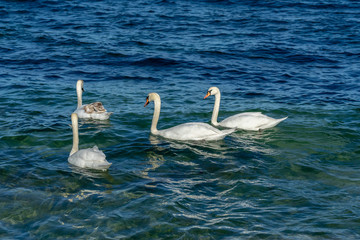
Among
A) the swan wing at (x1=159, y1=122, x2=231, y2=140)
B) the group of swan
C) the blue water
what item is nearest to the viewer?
the blue water

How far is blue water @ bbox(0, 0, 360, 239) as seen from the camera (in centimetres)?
892

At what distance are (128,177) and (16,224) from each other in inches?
109

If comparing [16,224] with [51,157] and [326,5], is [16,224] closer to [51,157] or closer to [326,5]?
[51,157]

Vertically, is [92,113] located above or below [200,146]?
above

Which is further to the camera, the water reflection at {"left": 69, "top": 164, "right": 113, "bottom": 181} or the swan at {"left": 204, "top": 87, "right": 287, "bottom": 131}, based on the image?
the swan at {"left": 204, "top": 87, "right": 287, "bottom": 131}

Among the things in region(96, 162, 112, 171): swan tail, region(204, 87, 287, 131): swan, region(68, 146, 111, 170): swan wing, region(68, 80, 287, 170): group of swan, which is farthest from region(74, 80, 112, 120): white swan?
region(96, 162, 112, 171): swan tail

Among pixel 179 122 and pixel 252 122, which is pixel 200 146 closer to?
pixel 252 122

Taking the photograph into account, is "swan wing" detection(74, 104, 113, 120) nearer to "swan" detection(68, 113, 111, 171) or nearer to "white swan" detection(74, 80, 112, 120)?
"white swan" detection(74, 80, 112, 120)

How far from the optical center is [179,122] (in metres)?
15.0

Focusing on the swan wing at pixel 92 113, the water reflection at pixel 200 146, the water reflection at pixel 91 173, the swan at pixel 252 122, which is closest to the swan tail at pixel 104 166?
the water reflection at pixel 91 173

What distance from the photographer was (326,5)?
3259 centimetres

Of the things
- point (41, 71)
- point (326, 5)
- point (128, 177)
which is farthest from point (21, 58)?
point (326, 5)

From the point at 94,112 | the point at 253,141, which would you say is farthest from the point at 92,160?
the point at 253,141

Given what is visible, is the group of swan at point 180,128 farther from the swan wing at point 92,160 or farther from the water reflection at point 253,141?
the water reflection at point 253,141
